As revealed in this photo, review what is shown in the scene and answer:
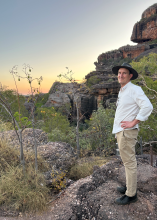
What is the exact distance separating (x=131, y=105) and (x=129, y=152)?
631 mm

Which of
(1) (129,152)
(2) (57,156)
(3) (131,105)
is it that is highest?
(3) (131,105)

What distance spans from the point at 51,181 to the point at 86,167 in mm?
1100

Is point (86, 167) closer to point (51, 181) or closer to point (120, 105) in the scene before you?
point (51, 181)

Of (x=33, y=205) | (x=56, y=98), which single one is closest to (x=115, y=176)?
(x=33, y=205)

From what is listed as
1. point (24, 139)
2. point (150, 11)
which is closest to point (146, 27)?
point (150, 11)

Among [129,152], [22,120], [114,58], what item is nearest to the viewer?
[129,152]

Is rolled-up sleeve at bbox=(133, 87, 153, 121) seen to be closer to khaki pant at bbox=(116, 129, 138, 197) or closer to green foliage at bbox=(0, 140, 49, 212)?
khaki pant at bbox=(116, 129, 138, 197)

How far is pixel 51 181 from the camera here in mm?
3018

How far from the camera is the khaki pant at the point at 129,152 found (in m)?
1.87

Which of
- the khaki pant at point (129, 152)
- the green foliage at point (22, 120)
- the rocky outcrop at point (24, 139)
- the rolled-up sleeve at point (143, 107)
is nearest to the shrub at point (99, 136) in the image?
the rocky outcrop at point (24, 139)

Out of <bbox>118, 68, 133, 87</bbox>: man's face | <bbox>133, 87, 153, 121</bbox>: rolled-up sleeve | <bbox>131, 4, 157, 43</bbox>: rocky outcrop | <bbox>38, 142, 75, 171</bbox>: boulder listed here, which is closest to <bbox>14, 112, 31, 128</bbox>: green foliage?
<bbox>38, 142, 75, 171</bbox>: boulder

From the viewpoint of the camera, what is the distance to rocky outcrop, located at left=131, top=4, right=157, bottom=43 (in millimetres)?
41969

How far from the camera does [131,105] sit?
1862 millimetres

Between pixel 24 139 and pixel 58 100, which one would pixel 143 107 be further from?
pixel 58 100
